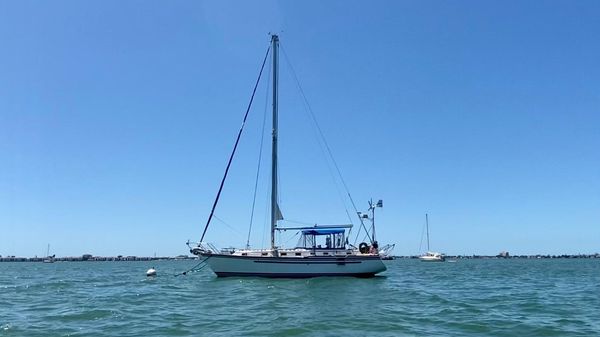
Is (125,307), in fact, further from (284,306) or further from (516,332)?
(516,332)

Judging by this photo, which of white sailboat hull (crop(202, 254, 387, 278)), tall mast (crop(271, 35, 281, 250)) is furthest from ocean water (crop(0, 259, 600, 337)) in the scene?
tall mast (crop(271, 35, 281, 250))

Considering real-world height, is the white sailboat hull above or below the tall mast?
below

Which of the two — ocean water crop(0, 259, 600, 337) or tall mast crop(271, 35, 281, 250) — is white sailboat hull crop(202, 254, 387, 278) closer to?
tall mast crop(271, 35, 281, 250)

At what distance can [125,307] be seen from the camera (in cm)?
2362

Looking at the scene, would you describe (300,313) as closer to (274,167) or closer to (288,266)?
(288,266)

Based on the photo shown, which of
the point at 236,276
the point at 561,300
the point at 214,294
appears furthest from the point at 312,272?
the point at 561,300

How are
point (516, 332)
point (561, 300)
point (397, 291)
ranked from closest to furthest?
point (516, 332) → point (561, 300) → point (397, 291)

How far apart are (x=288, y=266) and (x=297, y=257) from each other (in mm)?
1038

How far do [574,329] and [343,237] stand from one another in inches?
1044

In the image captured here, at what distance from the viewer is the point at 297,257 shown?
39.7 meters

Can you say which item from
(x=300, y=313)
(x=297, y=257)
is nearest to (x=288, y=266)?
(x=297, y=257)

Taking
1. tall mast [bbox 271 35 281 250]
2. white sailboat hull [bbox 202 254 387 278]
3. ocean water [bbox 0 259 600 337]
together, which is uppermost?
tall mast [bbox 271 35 281 250]

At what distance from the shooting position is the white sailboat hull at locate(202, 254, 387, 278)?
39.7m

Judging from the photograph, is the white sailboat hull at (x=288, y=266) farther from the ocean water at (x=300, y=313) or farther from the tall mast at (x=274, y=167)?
the ocean water at (x=300, y=313)
